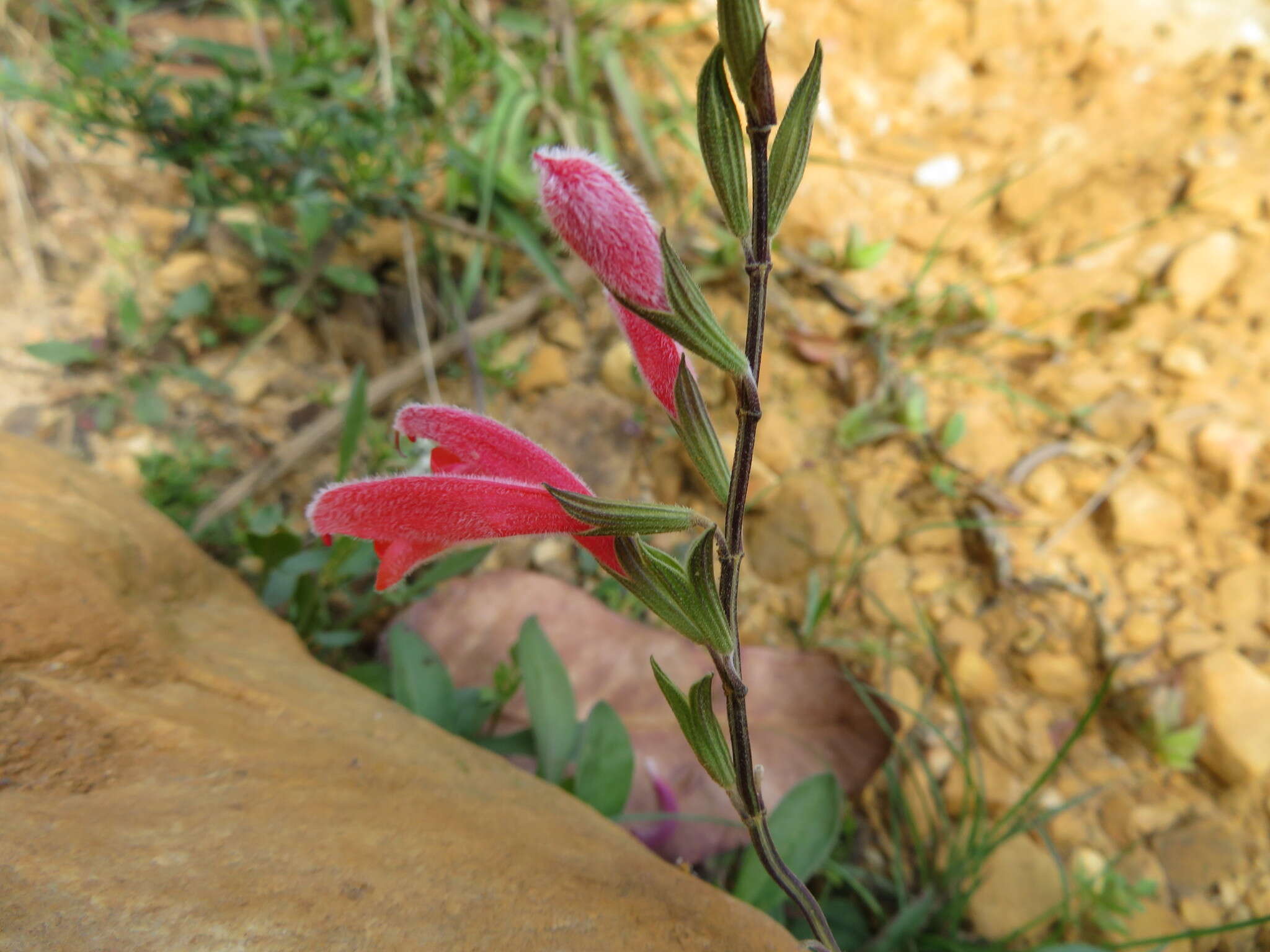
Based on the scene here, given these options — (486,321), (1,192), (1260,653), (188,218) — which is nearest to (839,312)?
(486,321)

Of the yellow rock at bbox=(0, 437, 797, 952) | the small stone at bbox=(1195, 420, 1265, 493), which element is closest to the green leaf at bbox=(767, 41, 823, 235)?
the yellow rock at bbox=(0, 437, 797, 952)

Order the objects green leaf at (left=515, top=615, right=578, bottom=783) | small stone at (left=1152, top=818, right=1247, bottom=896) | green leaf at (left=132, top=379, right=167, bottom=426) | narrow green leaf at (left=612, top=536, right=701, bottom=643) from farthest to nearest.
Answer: green leaf at (left=132, top=379, right=167, bottom=426)
small stone at (left=1152, top=818, right=1247, bottom=896)
green leaf at (left=515, top=615, right=578, bottom=783)
narrow green leaf at (left=612, top=536, right=701, bottom=643)

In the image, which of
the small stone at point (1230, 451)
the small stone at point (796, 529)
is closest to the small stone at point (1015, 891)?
the small stone at point (796, 529)

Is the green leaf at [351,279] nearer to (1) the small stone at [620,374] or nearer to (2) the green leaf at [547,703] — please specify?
(1) the small stone at [620,374]

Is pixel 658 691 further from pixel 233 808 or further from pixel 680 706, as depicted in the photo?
pixel 233 808

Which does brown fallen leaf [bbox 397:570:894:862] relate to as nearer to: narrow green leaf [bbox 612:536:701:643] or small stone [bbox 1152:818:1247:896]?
small stone [bbox 1152:818:1247:896]

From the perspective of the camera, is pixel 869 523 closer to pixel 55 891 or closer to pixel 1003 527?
pixel 1003 527
